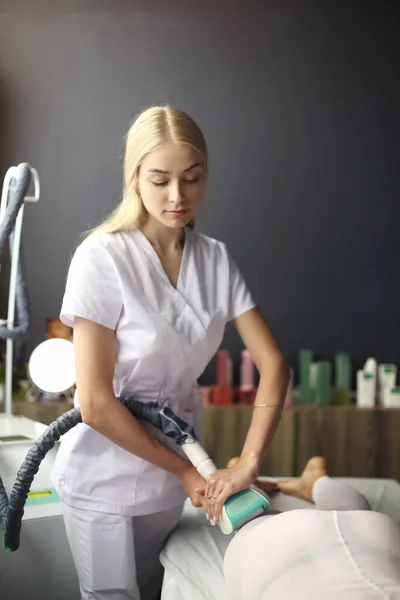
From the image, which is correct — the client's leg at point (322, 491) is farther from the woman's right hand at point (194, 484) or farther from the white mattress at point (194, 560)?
the woman's right hand at point (194, 484)

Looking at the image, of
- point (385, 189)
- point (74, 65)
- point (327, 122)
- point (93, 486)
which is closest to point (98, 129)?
point (74, 65)

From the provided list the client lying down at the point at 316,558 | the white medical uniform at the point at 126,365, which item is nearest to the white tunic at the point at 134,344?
the white medical uniform at the point at 126,365

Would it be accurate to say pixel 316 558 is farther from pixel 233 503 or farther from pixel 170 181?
pixel 170 181

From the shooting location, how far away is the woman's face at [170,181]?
59.9 inches

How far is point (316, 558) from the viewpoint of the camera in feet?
4.04

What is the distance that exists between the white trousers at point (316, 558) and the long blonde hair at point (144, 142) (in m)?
0.68

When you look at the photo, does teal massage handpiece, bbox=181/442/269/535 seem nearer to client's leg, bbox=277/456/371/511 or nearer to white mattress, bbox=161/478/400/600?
white mattress, bbox=161/478/400/600

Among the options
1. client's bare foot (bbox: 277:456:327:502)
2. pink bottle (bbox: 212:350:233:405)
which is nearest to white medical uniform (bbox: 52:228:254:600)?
client's bare foot (bbox: 277:456:327:502)

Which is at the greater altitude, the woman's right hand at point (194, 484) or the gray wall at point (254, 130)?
the gray wall at point (254, 130)

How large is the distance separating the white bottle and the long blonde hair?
204 centimetres

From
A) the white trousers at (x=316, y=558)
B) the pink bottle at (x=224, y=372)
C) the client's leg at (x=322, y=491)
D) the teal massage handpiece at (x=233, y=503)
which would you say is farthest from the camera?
the pink bottle at (x=224, y=372)

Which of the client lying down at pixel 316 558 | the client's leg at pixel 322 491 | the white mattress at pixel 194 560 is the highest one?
the client lying down at pixel 316 558

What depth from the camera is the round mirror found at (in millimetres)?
2180

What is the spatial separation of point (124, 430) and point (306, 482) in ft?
2.95
